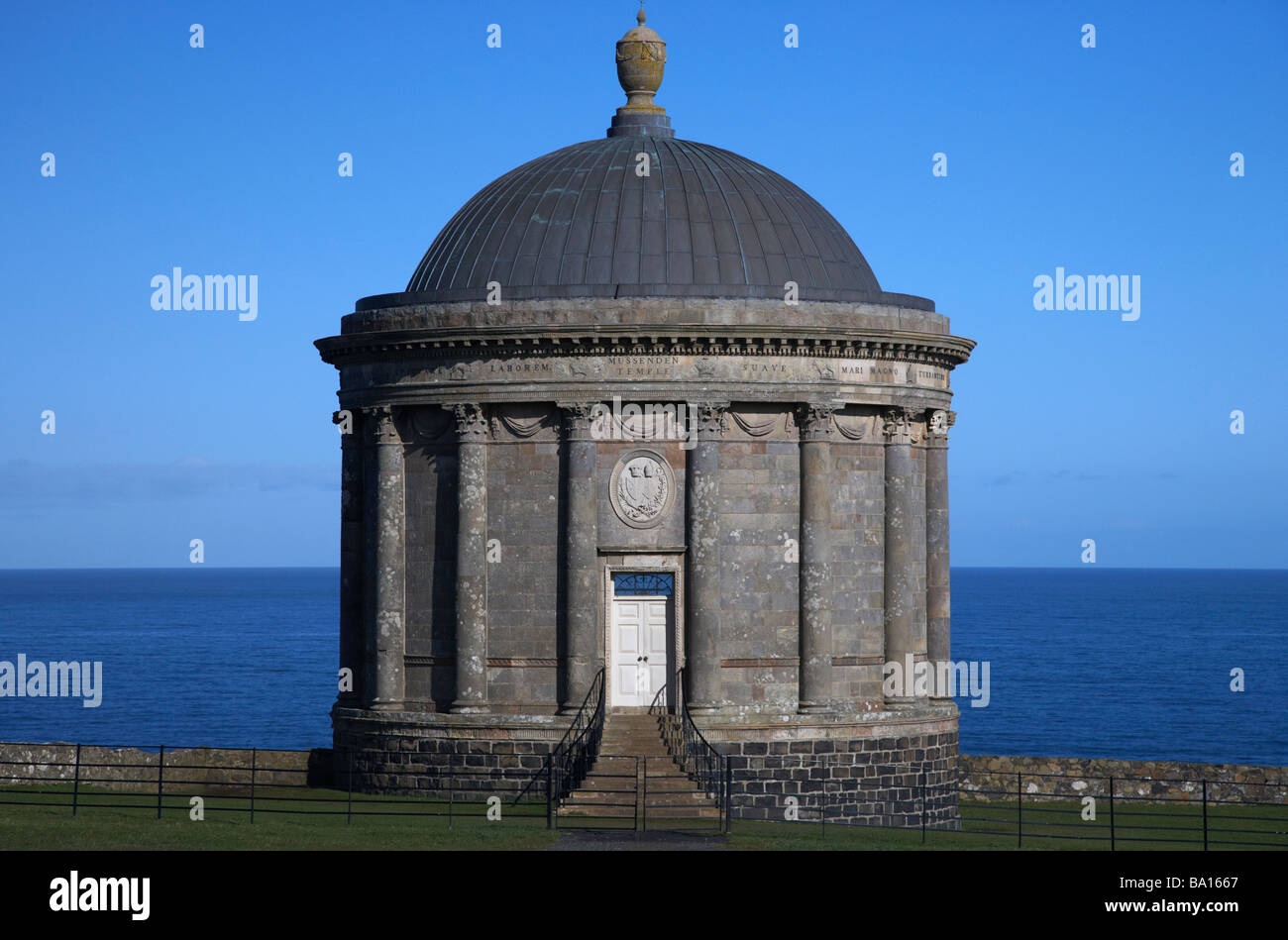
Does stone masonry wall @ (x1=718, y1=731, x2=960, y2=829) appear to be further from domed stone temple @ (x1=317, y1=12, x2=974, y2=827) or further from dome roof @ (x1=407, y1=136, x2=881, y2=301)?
dome roof @ (x1=407, y1=136, x2=881, y2=301)

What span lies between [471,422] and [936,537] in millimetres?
9556

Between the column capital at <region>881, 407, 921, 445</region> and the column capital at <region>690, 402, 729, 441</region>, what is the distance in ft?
11.6

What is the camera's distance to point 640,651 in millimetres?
35344

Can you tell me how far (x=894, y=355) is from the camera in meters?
36.5

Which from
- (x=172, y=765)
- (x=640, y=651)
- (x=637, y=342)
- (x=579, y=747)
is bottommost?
(x=172, y=765)

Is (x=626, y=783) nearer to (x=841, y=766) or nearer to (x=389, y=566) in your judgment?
(x=841, y=766)

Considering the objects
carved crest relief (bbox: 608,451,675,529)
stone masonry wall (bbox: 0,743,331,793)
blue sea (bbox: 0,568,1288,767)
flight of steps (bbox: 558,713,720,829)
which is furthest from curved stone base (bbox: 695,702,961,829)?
blue sea (bbox: 0,568,1288,767)

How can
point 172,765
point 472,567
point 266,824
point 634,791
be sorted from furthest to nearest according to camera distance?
point 172,765
point 472,567
point 634,791
point 266,824

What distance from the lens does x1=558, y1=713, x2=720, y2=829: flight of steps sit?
101 feet

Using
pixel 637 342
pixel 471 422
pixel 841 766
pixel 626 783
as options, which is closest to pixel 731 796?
pixel 626 783

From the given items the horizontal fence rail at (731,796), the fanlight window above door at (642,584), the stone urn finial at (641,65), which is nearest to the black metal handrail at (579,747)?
the horizontal fence rail at (731,796)

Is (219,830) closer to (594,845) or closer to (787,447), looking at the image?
(594,845)

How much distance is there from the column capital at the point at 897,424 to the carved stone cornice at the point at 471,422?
744 cm

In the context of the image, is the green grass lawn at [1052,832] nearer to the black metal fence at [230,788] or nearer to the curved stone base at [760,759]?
the curved stone base at [760,759]
